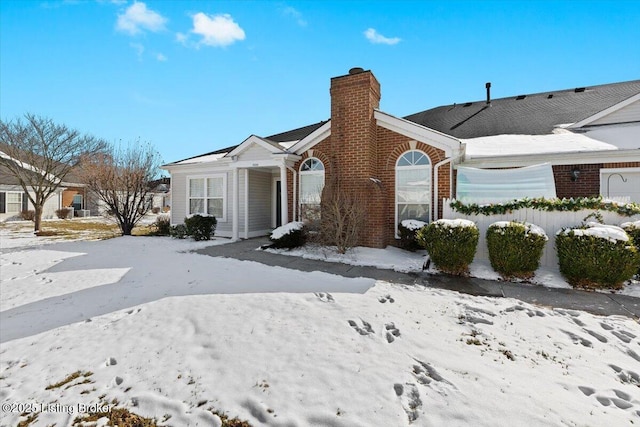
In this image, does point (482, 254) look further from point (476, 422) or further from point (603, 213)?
point (476, 422)

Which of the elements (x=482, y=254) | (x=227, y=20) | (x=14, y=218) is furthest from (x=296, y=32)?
(x=14, y=218)

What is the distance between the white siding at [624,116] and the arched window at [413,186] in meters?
7.53

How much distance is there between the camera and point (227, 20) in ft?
25.9

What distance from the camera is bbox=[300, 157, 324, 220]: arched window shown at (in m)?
9.77

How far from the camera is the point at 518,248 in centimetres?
573

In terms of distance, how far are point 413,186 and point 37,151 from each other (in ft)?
65.6

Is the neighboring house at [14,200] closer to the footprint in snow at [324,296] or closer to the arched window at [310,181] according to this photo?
the arched window at [310,181]

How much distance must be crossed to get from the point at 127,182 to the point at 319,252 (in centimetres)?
999

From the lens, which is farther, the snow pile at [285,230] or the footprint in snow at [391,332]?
the snow pile at [285,230]

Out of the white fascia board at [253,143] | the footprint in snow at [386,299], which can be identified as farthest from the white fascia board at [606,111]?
the footprint in snow at [386,299]

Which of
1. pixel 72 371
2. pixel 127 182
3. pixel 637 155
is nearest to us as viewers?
pixel 72 371

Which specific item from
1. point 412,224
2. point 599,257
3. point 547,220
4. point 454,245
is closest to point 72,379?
point 454,245

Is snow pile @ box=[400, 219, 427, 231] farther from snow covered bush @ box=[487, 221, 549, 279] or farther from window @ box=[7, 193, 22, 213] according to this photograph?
window @ box=[7, 193, 22, 213]

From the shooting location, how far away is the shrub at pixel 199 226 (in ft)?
35.4
